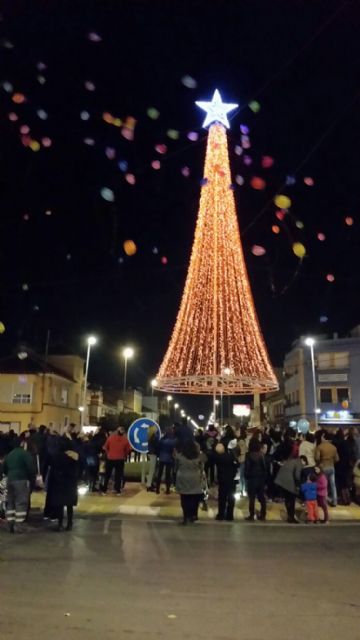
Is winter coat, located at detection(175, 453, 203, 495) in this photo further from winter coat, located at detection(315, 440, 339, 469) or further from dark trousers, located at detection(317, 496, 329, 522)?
winter coat, located at detection(315, 440, 339, 469)

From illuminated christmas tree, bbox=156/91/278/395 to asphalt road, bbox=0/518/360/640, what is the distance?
41.5ft

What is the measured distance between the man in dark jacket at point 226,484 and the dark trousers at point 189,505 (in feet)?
2.23

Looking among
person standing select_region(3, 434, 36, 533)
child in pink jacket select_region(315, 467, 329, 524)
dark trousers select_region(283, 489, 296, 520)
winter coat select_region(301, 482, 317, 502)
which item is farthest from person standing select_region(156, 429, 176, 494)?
person standing select_region(3, 434, 36, 533)

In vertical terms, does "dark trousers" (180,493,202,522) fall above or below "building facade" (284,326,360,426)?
below

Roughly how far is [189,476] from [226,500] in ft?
4.06

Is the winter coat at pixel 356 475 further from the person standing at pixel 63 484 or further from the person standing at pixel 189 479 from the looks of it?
the person standing at pixel 63 484

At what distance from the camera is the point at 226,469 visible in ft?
39.7

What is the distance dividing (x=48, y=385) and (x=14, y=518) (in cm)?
3933

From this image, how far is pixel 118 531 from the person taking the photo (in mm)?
10422

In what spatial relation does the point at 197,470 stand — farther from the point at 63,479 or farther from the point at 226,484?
the point at 63,479

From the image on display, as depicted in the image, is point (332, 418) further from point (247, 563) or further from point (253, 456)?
point (247, 563)

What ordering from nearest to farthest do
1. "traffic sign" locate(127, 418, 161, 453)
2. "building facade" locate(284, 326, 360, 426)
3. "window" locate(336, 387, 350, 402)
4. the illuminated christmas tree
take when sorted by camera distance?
"traffic sign" locate(127, 418, 161, 453)
the illuminated christmas tree
"building facade" locate(284, 326, 360, 426)
"window" locate(336, 387, 350, 402)

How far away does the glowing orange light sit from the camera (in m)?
Answer: 21.1

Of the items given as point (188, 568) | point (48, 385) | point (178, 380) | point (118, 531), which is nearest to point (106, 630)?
point (188, 568)
